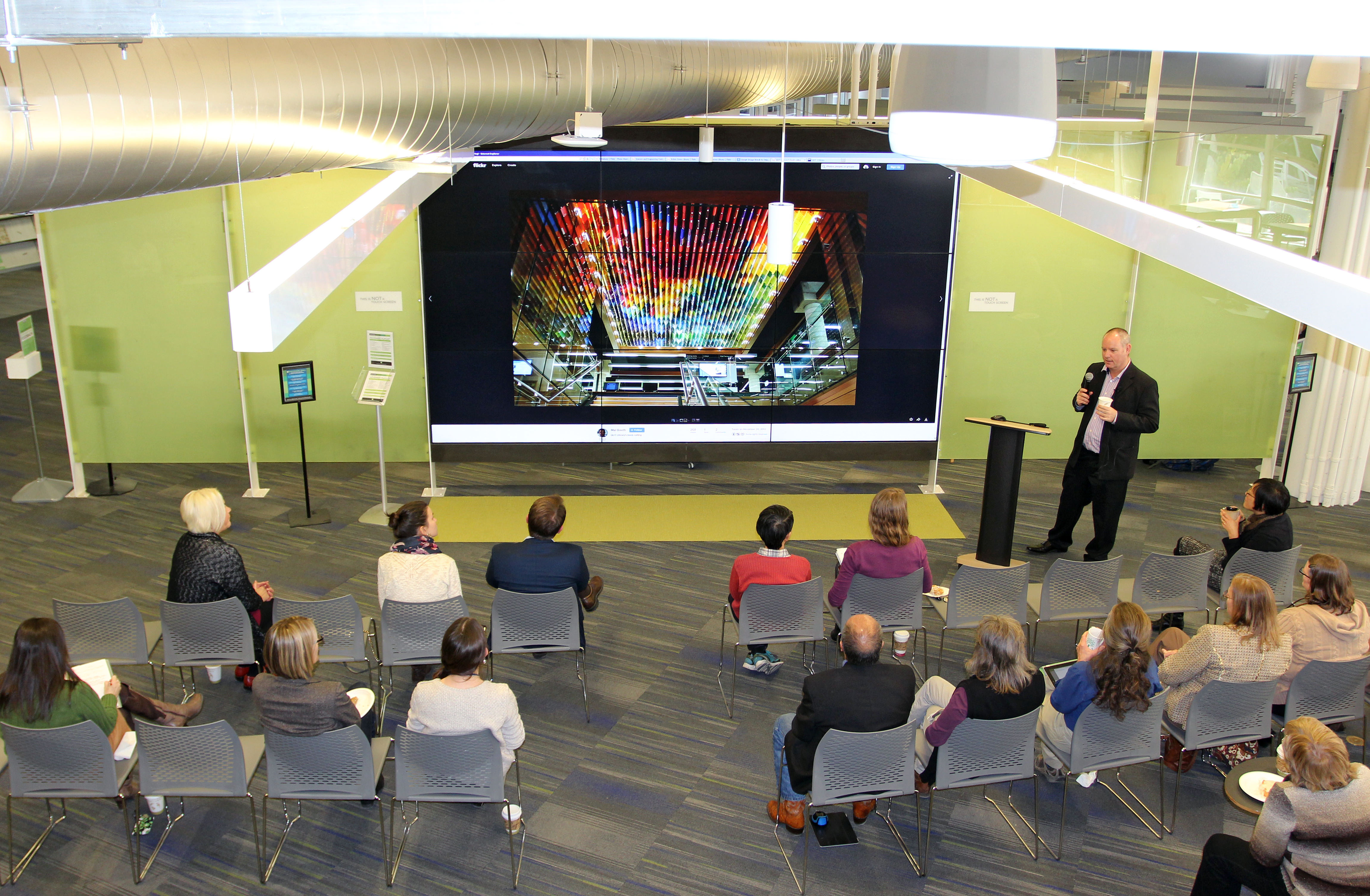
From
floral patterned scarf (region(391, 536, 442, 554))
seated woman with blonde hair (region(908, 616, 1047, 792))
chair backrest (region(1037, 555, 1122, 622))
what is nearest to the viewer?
seated woman with blonde hair (region(908, 616, 1047, 792))

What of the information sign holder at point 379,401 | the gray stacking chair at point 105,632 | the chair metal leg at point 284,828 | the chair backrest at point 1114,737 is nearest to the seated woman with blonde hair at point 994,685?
the chair backrest at point 1114,737

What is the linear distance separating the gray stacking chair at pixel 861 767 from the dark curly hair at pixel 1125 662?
0.80 meters

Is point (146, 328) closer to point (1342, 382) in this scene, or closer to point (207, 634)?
point (207, 634)

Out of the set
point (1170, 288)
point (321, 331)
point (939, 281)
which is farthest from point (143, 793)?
point (1170, 288)

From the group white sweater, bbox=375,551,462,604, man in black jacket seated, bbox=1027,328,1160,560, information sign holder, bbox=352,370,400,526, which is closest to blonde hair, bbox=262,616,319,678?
white sweater, bbox=375,551,462,604

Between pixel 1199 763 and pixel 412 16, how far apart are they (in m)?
4.63

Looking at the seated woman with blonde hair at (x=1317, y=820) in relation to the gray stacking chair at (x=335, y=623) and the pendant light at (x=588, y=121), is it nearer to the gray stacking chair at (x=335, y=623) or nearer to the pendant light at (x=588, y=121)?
the pendant light at (x=588, y=121)

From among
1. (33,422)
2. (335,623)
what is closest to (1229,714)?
(335,623)

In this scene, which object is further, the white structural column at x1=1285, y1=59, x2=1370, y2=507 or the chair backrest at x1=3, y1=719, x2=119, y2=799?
the white structural column at x1=1285, y1=59, x2=1370, y2=507

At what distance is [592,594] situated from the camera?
17.4 ft

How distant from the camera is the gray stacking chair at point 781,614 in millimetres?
4910

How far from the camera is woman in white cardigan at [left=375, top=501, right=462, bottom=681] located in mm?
4750

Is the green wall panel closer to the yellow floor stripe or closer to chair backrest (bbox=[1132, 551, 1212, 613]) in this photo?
the yellow floor stripe

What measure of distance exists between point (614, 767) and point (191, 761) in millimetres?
1764
